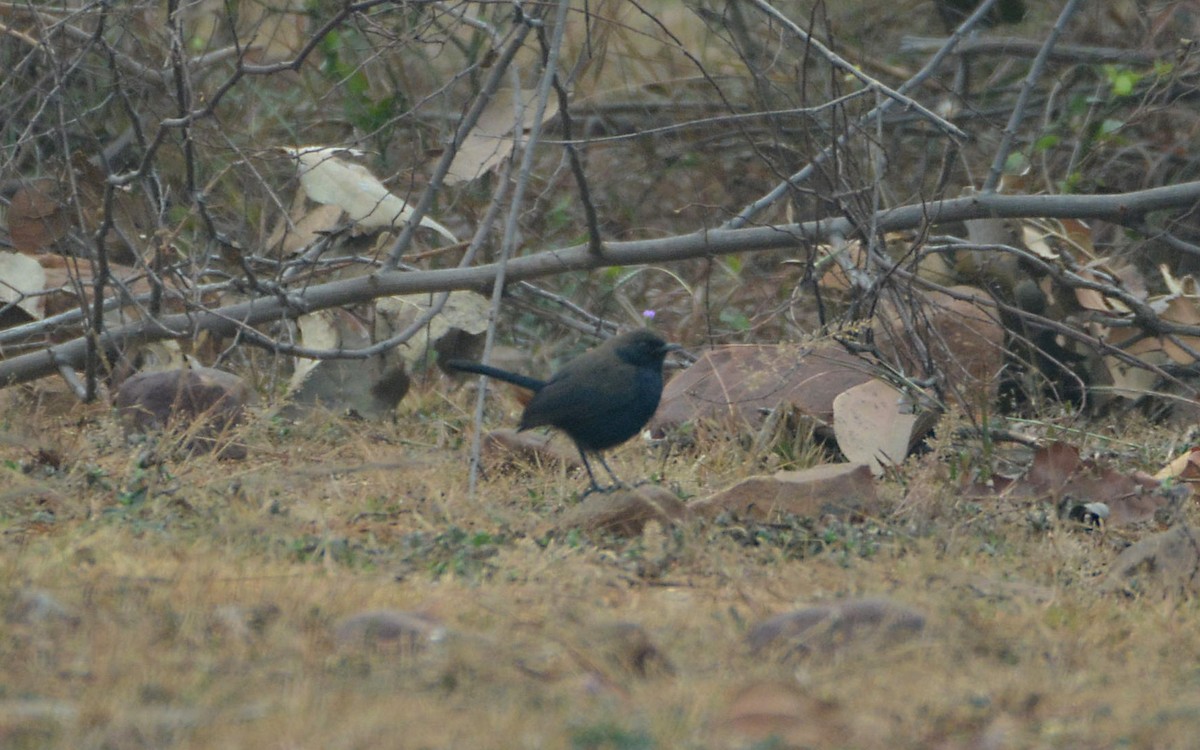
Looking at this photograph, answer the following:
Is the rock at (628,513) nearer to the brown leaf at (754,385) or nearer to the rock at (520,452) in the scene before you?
the rock at (520,452)

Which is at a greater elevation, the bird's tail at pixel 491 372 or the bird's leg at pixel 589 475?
the bird's tail at pixel 491 372

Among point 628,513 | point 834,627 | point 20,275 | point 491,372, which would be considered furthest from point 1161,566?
point 20,275

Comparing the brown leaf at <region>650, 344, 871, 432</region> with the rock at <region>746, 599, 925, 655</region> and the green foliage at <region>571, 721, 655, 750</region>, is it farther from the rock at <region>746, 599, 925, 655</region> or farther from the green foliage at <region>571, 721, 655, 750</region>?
the green foliage at <region>571, 721, 655, 750</region>

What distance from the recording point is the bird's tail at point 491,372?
444cm

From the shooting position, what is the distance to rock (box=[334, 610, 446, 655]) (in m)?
2.68

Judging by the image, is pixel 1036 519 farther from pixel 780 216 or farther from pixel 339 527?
pixel 780 216

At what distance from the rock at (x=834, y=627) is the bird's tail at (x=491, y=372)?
1.78 m

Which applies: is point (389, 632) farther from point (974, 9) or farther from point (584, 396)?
point (974, 9)

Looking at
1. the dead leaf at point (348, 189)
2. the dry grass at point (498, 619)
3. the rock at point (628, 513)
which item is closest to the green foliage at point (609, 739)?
the dry grass at point (498, 619)

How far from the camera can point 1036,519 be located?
4.22 metres

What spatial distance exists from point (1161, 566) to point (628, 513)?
1379mm

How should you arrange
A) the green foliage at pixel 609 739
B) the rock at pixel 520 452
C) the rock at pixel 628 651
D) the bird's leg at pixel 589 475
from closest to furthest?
1. the green foliage at pixel 609 739
2. the rock at pixel 628 651
3. the bird's leg at pixel 589 475
4. the rock at pixel 520 452

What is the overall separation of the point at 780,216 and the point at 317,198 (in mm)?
3512

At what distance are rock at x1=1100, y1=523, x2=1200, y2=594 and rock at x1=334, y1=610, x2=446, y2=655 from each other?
179cm
